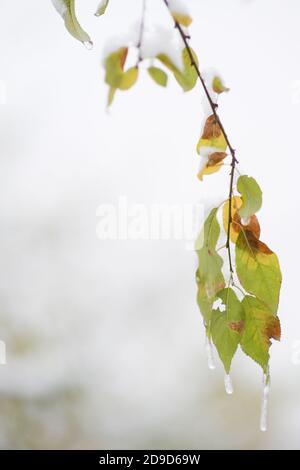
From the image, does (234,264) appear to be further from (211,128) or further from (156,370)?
(156,370)

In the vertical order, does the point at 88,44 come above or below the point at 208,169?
above

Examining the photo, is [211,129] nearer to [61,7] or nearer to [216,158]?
[216,158]

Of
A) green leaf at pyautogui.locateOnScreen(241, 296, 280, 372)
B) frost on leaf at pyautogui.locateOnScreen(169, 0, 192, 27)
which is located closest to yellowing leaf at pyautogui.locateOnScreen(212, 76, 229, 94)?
frost on leaf at pyautogui.locateOnScreen(169, 0, 192, 27)

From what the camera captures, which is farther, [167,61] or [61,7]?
[61,7]

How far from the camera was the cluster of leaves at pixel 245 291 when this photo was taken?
34 cm

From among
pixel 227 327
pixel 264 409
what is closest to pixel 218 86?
pixel 227 327

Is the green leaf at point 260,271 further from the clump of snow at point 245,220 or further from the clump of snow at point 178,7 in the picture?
the clump of snow at point 178,7

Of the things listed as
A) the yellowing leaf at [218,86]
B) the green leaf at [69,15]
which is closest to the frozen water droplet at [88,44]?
the green leaf at [69,15]

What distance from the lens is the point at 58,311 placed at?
3426mm

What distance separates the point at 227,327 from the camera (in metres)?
0.34

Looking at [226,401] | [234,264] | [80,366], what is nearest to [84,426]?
[80,366]

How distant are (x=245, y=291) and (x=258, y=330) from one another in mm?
29

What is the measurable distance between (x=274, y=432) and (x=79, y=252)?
Answer: 1.83m

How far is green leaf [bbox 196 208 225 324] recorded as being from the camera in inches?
13.9
